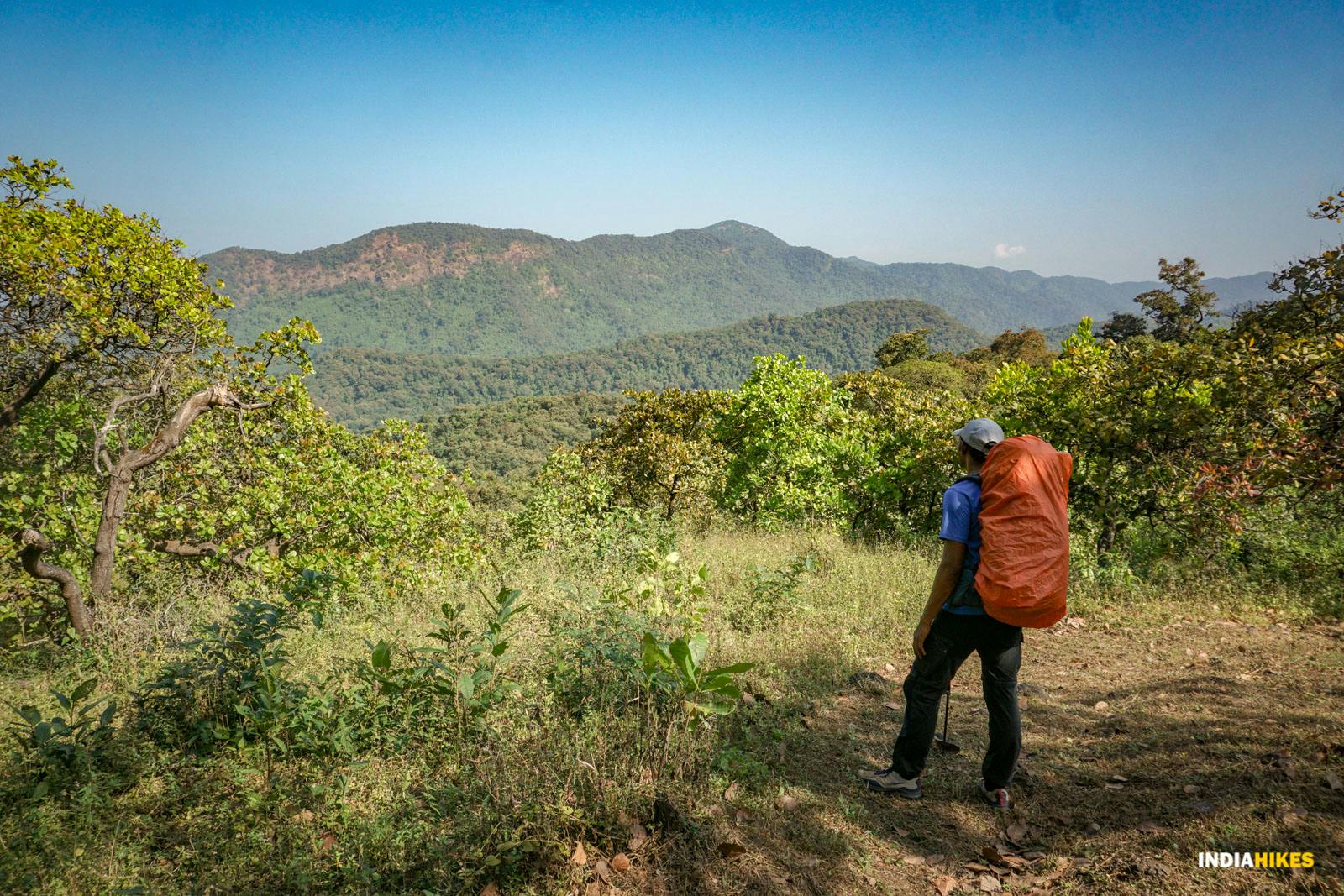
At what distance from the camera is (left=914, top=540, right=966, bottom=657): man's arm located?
308 centimetres

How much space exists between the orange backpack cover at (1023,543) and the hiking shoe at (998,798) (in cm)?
95

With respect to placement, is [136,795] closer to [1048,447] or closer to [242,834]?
[242,834]

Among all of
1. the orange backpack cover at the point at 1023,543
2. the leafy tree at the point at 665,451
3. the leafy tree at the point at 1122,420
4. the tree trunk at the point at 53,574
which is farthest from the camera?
the leafy tree at the point at 665,451

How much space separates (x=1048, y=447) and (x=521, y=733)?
9.92 feet

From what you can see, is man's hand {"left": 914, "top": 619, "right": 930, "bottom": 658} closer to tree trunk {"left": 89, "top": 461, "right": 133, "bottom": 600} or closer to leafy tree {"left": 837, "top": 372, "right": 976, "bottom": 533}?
leafy tree {"left": 837, "top": 372, "right": 976, "bottom": 533}

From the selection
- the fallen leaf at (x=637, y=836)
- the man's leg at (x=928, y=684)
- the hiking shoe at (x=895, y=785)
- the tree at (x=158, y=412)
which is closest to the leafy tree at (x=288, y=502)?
the tree at (x=158, y=412)

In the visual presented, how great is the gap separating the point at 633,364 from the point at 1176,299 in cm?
15016

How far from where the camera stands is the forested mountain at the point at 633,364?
14750 centimetres

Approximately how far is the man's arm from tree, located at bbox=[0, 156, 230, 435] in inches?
331

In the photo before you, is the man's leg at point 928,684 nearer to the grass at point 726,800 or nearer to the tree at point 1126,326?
the grass at point 726,800

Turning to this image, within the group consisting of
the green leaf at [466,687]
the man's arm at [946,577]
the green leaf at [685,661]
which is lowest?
the green leaf at [466,687]

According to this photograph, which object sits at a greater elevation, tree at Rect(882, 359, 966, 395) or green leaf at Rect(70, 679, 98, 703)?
tree at Rect(882, 359, 966, 395)

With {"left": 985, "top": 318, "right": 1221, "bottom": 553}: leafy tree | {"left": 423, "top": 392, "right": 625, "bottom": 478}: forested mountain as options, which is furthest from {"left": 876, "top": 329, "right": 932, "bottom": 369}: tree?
{"left": 985, "top": 318, "right": 1221, "bottom": 553}: leafy tree

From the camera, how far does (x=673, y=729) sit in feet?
9.86
